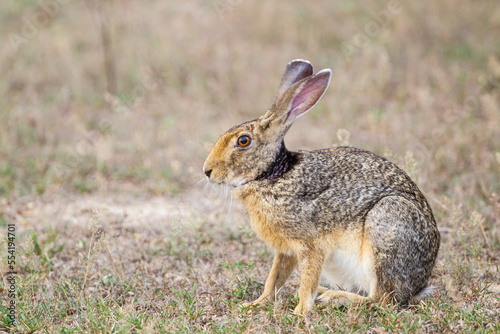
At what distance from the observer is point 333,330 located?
3707mm

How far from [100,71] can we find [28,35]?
1996 millimetres

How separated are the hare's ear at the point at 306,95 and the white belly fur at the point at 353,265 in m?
1.04

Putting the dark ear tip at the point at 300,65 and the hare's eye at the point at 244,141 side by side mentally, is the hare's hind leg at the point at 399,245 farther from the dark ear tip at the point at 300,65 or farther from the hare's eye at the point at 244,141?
the dark ear tip at the point at 300,65

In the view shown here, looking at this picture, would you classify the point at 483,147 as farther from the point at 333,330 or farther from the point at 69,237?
the point at 69,237

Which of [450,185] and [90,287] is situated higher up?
[450,185]

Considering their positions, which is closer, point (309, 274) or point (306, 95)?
point (309, 274)

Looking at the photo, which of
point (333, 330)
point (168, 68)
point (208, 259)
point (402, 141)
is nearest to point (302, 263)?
point (333, 330)

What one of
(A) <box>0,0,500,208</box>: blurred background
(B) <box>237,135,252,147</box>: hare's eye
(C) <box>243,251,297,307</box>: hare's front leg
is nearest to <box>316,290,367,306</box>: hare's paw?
(C) <box>243,251,297,307</box>: hare's front leg

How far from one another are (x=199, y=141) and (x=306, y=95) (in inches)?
149

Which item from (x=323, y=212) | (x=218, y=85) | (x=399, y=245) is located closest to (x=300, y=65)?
(x=323, y=212)

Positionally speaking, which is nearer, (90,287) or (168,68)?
(90,287)

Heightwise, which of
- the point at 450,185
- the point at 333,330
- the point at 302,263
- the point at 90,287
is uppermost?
the point at 450,185

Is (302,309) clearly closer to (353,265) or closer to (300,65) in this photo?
(353,265)

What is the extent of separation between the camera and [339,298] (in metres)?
4.14
